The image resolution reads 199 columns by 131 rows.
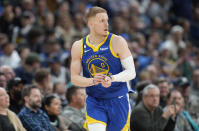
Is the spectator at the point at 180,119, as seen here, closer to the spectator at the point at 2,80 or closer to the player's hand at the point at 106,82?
the spectator at the point at 2,80

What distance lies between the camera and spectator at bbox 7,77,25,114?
730cm

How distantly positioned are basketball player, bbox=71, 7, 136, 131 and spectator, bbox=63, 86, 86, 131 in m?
2.24

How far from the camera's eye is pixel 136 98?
26.3 feet

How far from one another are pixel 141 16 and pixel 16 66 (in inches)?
272

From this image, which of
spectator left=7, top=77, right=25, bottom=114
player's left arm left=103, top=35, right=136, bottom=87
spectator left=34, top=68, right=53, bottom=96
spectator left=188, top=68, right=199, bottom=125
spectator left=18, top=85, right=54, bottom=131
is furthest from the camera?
spectator left=188, top=68, right=199, bottom=125

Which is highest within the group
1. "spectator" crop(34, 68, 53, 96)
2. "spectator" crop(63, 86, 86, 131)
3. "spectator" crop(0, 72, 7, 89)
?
"spectator" crop(0, 72, 7, 89)

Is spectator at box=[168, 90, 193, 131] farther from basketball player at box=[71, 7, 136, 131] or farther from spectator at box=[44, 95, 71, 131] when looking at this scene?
basketball player at box=[71, 7, 136, 131]

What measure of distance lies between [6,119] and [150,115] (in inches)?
97.9

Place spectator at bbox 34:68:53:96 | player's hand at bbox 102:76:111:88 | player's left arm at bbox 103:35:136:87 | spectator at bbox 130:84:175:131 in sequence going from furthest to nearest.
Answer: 1. spectator at bbox 34:68:53:96
2. spectator at bbox 130:84:175:131
3. player's left arm at bbox 103:35:136:87
4. player's hand at bbox 102:76:111:88

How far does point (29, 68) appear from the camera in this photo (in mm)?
9102

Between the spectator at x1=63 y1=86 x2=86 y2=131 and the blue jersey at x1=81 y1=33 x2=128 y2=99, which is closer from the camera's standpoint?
the blue jersey at x1=81 y1=33 x2=128 y2=99

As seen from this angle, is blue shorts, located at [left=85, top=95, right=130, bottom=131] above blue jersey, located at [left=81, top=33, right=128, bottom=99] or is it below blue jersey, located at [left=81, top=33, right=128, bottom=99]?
below

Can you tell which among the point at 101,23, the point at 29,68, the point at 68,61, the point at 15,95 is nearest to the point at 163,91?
the point at 68,61

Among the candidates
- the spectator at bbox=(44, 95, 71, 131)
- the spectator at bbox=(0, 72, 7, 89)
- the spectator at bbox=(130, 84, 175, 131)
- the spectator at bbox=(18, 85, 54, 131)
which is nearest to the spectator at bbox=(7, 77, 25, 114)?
the spectator at bbox=(0, 72, 7, 89)
